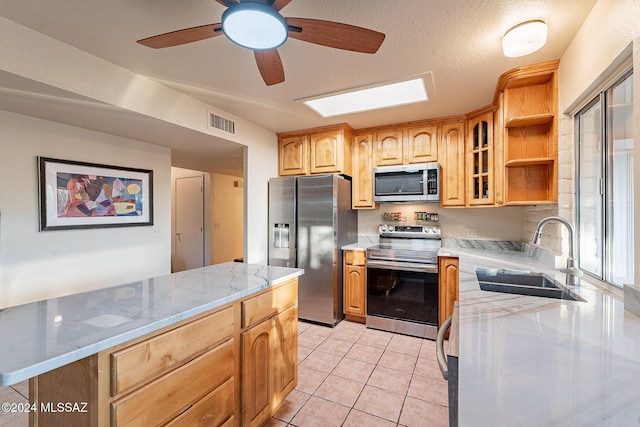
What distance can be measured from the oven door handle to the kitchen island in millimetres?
1528

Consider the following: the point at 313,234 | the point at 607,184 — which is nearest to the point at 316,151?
the point at 313,234

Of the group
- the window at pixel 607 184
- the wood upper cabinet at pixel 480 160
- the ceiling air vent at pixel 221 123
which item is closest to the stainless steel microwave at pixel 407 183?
the wood upper cabinet at pixel 480 160

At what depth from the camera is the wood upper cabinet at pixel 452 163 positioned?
3068mm

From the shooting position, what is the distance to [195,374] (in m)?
1.21

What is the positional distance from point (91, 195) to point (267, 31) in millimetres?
2215

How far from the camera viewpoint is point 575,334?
0.92 m

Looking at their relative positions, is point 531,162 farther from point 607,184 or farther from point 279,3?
point 279,3

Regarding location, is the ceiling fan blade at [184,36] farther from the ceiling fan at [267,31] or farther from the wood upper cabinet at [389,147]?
the wood upper cabinet at [389,147]

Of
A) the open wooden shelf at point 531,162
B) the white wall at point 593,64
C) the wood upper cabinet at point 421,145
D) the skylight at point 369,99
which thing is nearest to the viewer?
the white wall at point 593,64

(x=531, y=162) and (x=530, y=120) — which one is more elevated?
(x=530, y=120)

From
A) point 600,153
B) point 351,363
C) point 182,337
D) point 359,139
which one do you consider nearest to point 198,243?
point 359,139

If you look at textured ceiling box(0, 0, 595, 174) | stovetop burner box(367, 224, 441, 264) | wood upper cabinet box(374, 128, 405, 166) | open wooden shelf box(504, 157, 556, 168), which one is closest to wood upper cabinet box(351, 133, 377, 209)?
wood upper cabinet box(374, 128, 405, 166)

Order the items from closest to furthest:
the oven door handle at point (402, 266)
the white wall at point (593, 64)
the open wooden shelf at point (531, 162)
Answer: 1. the white wall at point (593, 64)
2. the open wooden shelf at point (531, 162)
3. the oven door handle at point (402, 266)

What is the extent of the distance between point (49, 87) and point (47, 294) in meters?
1.55
